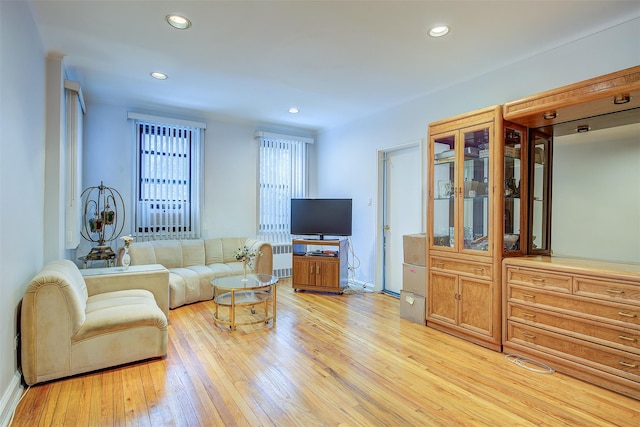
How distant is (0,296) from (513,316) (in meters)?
3.65

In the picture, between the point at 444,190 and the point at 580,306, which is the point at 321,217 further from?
the point at 580,306

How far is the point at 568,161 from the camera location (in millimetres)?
2939

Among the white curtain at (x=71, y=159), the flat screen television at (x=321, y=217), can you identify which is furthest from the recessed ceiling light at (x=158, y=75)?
the flat screen television at (x=321, y=217)

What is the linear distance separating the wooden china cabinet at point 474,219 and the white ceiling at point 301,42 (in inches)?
25.7

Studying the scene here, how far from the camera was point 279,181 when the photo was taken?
5902 millimetres

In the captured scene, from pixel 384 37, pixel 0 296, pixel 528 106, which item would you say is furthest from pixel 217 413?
pixel 528 106

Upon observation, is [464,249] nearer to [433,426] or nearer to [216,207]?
[433,426]

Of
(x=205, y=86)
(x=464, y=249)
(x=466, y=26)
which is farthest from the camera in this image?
(x=205, y=86)

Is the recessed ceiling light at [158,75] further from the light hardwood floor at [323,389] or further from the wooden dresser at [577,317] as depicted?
the wooden dresser at [577,317]

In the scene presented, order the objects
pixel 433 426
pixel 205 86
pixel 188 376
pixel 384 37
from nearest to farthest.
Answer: pixel 433 426
pixel 188 376
pixel 384 37
pixel 205 86

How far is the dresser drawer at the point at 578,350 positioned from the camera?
218cm

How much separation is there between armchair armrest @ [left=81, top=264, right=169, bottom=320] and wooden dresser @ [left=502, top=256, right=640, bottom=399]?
330 centimetres

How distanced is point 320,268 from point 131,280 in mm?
2483

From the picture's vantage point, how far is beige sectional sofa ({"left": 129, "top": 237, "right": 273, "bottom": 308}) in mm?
4250
